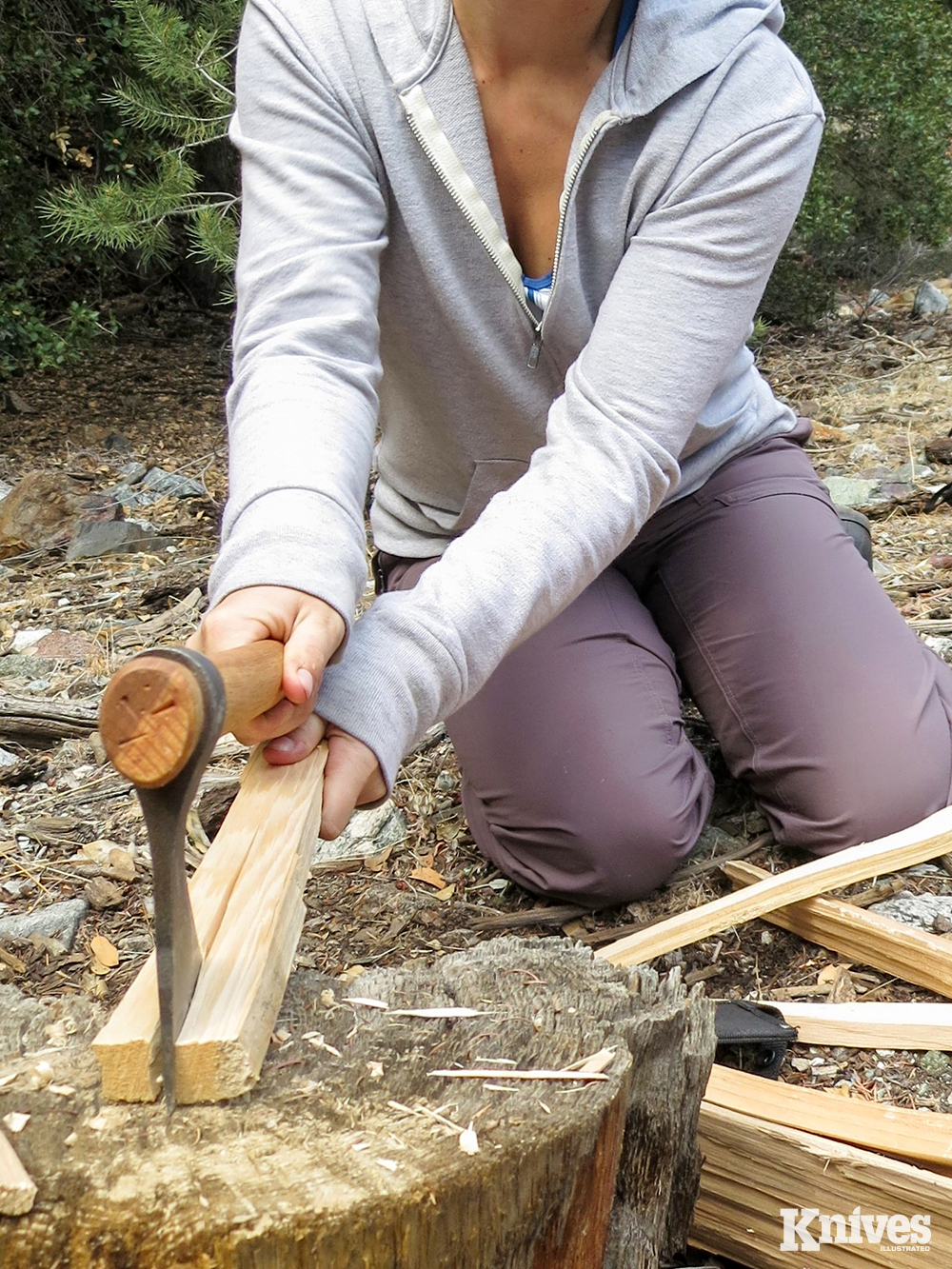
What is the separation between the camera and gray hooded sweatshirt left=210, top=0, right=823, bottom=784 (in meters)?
1.42

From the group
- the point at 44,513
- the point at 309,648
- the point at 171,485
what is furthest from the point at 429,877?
the point at 171,485

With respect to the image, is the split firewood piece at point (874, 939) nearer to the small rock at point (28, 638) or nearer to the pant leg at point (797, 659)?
the pant leg at point (797, 659)

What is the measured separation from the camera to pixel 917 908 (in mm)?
1874

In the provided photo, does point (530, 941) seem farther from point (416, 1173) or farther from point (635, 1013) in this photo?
point (416, 1173)

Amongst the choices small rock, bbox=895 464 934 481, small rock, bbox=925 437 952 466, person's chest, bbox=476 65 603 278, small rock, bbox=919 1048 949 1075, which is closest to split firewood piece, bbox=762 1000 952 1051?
small rock, bbox=919 1048 949 1075

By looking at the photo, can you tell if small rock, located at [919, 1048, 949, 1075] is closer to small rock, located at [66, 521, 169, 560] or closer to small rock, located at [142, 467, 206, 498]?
small rock, located at [66, 521, 169, 560]

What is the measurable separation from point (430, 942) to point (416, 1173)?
0.97 metres

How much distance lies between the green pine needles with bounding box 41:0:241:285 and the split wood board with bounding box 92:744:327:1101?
9.03 ft

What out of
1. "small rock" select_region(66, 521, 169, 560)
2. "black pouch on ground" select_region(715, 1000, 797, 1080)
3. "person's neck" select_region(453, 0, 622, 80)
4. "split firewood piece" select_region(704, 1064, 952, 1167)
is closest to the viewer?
"split firewood piece" select_region(704, 1064, 952, 1167)

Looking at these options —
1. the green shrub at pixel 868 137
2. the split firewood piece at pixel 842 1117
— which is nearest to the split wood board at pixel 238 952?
the split firewood piece at pixel 842 1117

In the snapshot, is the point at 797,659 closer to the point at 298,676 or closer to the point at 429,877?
the point at 429,877

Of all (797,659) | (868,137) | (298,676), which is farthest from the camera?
(868,137)

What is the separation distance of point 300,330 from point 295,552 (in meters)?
0.40

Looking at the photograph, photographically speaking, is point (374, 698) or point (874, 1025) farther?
point (874, 1025)
